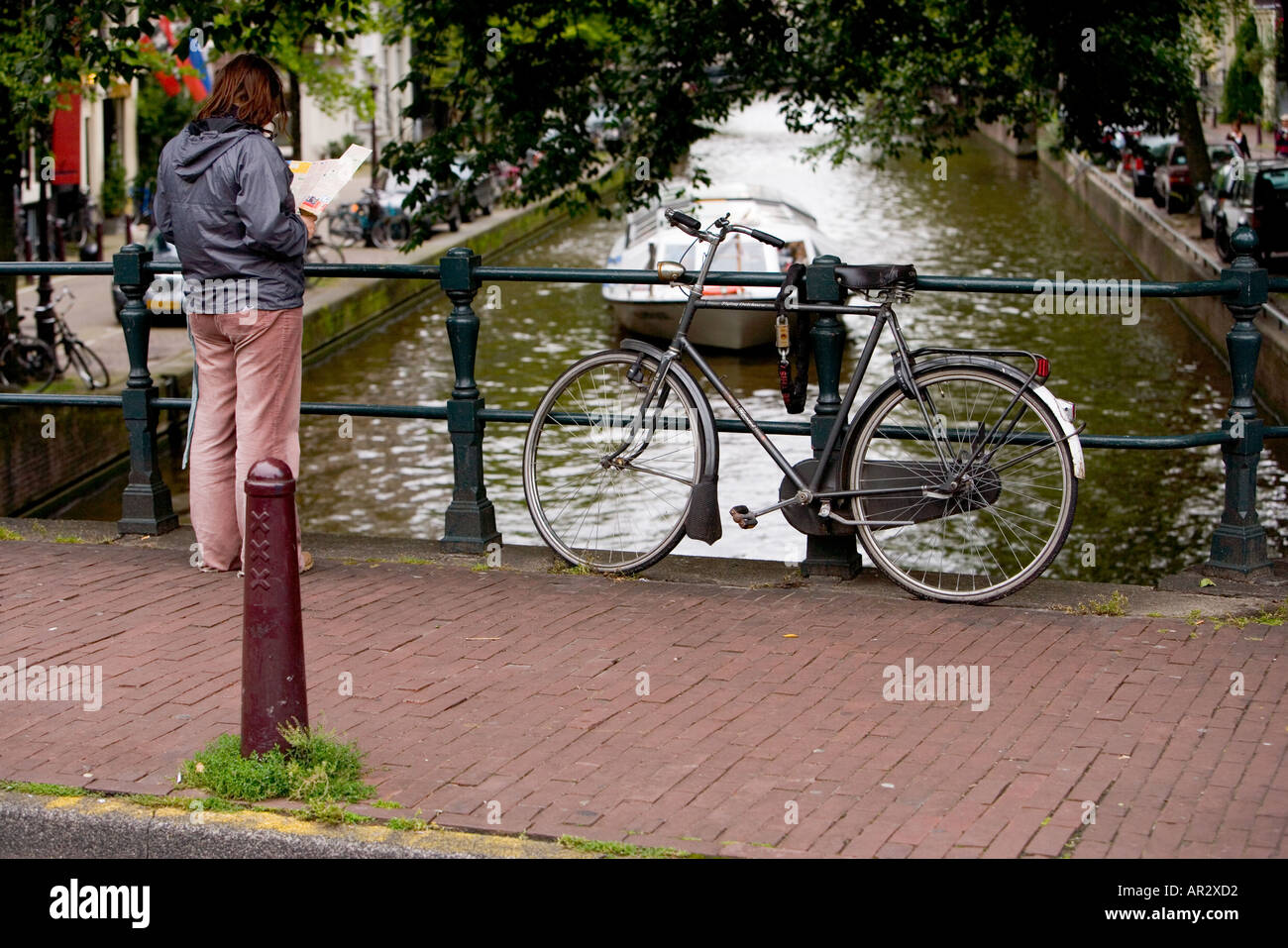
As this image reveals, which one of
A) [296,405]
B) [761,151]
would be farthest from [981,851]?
[761,151]

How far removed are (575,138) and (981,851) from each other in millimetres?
8737

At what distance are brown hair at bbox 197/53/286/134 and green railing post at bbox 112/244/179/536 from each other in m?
1.15

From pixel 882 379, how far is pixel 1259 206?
27.8 feet

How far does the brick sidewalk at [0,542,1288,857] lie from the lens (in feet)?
13.4

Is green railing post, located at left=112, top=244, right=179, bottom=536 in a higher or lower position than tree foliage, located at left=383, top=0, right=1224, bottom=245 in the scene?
lower

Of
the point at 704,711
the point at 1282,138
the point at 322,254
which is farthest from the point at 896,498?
the point at 1282,138

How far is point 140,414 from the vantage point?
7.24m

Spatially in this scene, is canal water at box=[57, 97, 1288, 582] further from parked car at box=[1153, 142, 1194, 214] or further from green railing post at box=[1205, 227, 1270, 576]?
parked car at box=[1153, 142, 1194, 214]

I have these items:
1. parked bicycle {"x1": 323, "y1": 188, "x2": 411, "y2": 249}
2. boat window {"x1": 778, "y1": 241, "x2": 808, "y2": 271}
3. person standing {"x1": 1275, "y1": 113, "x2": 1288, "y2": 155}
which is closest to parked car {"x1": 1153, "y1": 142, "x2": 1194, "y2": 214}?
person standing {"x1": 1275, "y1": 113, "x2": 1288, "y2": 155}

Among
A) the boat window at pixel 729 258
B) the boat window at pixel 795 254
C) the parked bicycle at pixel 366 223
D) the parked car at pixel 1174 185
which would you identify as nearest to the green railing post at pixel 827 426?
the boat window at pixel 729 258

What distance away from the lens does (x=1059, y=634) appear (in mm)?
5562

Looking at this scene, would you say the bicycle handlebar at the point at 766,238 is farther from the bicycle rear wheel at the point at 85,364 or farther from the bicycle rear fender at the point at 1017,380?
the bicycle rear wheel at the point at 85,364

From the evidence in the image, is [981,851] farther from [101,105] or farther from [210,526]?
[101,105]

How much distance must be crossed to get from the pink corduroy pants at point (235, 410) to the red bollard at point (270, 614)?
1.80 metres
